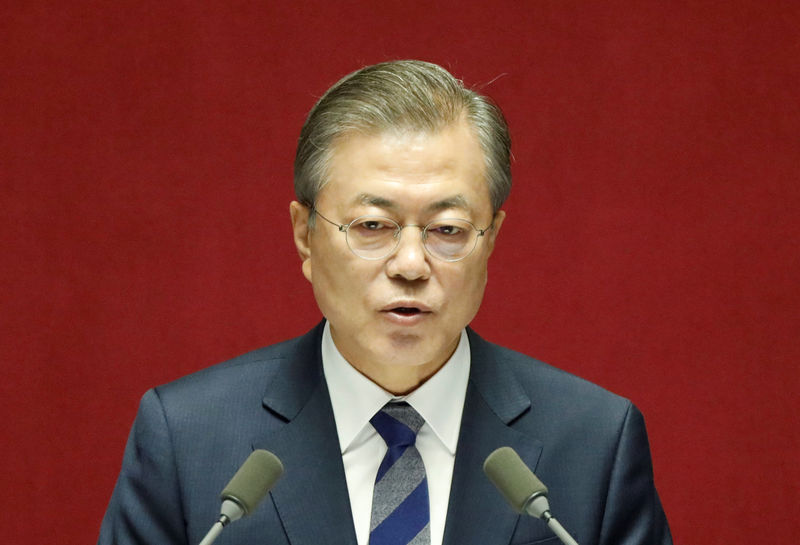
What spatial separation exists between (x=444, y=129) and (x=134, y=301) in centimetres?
113

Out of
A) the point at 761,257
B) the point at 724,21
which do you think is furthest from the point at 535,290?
the point at 724,21

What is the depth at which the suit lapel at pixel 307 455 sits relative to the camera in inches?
83.4

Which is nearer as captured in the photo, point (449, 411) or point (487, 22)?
point (449, 411)

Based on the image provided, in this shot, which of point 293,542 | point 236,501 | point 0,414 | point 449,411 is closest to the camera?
point 236,501

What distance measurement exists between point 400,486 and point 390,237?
423 millimetres

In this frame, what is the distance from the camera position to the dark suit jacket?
2.14 metres

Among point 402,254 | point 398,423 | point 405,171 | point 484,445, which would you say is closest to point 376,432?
point 398,423

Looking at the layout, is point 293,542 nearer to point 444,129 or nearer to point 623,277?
point 444,129

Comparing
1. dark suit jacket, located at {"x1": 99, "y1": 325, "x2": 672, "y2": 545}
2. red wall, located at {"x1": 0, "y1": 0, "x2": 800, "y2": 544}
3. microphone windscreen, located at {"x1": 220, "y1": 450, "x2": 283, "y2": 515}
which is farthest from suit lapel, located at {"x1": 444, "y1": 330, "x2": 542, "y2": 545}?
red wall, located at {"x1": 0, "y1": 0, "x2": 800, "y2": 544}

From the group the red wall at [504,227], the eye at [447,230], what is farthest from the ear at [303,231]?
the red wall at [504,227]

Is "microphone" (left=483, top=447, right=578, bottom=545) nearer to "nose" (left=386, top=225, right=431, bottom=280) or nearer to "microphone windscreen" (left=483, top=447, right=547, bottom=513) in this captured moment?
"microphone windscreen" (left=483, top=447, right=547, bottom=513)

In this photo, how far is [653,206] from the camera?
10.0 ft

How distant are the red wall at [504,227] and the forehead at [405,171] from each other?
2.89 feet

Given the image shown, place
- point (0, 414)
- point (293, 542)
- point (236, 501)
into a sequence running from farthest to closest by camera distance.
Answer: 1. point (0, 414)
2. point (293, 542)
3. point (236, 501)
